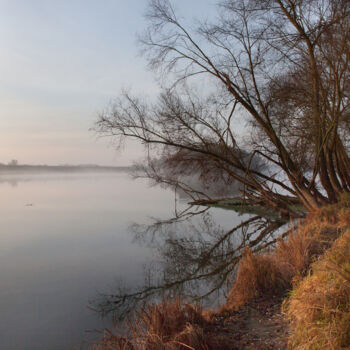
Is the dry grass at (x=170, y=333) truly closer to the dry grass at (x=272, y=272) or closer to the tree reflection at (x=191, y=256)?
the dry grass at (x=272, y=272)

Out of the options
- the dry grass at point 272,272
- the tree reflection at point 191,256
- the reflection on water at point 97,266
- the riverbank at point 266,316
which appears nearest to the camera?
the riverbank at point 266,316

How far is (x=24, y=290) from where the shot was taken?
623 cm

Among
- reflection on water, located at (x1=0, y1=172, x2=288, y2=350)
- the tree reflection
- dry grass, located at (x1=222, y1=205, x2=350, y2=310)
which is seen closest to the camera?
dry grass, located at (x1=222, y1=205, x2=350, y2=310)

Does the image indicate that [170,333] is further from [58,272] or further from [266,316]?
[58,272]

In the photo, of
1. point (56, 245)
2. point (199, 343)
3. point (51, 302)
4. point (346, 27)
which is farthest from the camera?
point (56, 245)

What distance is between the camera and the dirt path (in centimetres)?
326

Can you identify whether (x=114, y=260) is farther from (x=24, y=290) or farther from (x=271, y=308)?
(x=271, y=308)

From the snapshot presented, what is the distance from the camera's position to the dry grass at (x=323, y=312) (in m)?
2.72

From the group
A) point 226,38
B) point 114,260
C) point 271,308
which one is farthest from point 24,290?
point 226,38

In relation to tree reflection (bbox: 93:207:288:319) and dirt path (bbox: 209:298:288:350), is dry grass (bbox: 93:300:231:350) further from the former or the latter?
tree reflection (bbox: 93:207:288:319)

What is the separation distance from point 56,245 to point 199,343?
25.2 ft

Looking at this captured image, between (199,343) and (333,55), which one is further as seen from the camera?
(333,55)

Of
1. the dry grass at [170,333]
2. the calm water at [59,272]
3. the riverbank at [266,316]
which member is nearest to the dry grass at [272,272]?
the riverbank at [266,316]

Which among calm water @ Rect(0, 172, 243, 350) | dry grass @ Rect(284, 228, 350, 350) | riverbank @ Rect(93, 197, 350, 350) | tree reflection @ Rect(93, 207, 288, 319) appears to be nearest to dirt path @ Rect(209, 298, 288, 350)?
riverbank @ Rect(93, 197, 350, 350)
